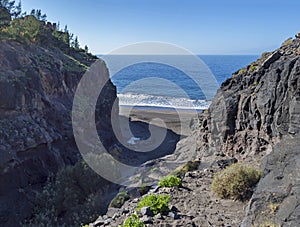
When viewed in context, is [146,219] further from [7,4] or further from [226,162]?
[7,4]

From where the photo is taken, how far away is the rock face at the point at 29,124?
58.2 feet

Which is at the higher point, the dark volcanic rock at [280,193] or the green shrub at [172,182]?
the dark volcanic rock at [280,193]

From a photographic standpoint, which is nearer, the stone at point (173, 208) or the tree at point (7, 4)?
the stone at point (173, 208)

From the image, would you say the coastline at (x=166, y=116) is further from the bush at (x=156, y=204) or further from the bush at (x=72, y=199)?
the bush at (x=156, y=204)

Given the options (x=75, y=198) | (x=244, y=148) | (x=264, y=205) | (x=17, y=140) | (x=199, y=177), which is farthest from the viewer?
(x=17, y=140)

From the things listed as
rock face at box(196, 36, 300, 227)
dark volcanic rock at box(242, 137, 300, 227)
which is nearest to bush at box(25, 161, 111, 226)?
rock face at box(196, 36, 300, 227)

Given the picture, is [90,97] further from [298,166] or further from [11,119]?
[298,166]

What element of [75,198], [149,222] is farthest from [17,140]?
[149,222]

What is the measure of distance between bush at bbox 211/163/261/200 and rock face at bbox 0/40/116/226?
11.6m

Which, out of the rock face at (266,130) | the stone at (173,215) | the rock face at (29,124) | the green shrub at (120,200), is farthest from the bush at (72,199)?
the stone at (173,215)

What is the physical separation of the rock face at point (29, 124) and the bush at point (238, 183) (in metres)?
11.6

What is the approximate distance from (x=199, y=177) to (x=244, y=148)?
3.02 metres

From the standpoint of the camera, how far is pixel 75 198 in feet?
54.5

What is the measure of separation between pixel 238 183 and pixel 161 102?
161 feet
